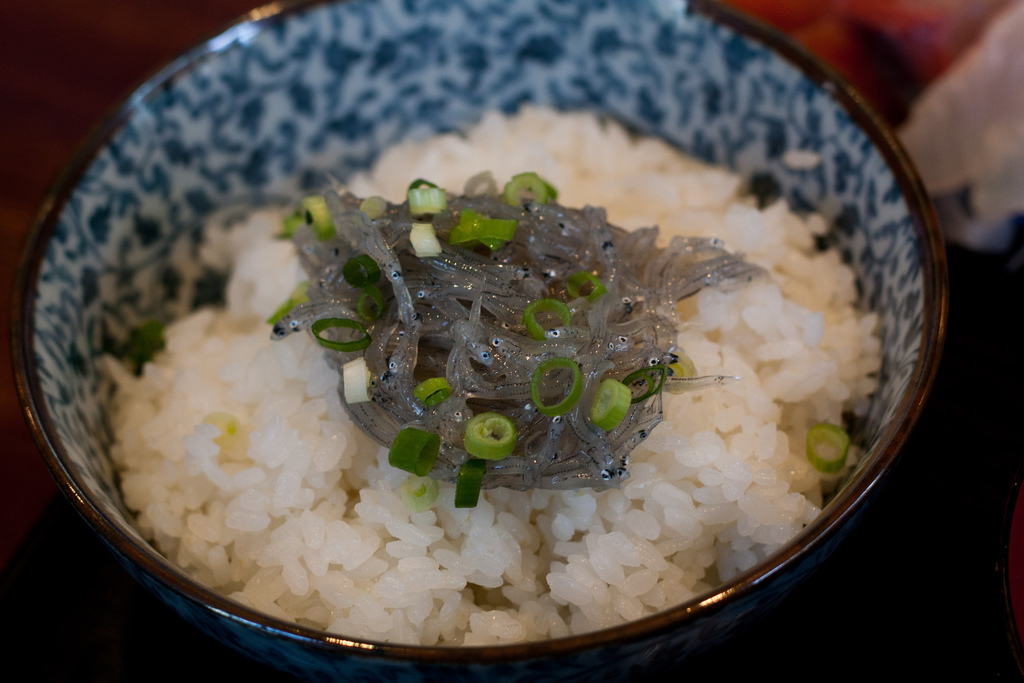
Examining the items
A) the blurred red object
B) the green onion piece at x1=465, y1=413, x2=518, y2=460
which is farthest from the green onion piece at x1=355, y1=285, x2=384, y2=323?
the blurred red object

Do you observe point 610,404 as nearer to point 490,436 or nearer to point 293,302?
point 490,436

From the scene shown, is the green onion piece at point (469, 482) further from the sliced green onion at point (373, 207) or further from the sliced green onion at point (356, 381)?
the sliced green onion at point (373, 207)

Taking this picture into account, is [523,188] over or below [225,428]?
over

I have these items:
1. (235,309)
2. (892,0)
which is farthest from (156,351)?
(892,0)

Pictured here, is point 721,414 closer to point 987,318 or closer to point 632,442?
point 632,442

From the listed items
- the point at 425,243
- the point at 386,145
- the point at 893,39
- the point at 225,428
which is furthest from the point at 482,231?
the point at 893,39

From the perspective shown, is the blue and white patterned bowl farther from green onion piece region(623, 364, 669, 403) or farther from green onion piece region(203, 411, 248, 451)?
green onion piece region(623, 364, 669, 403)
